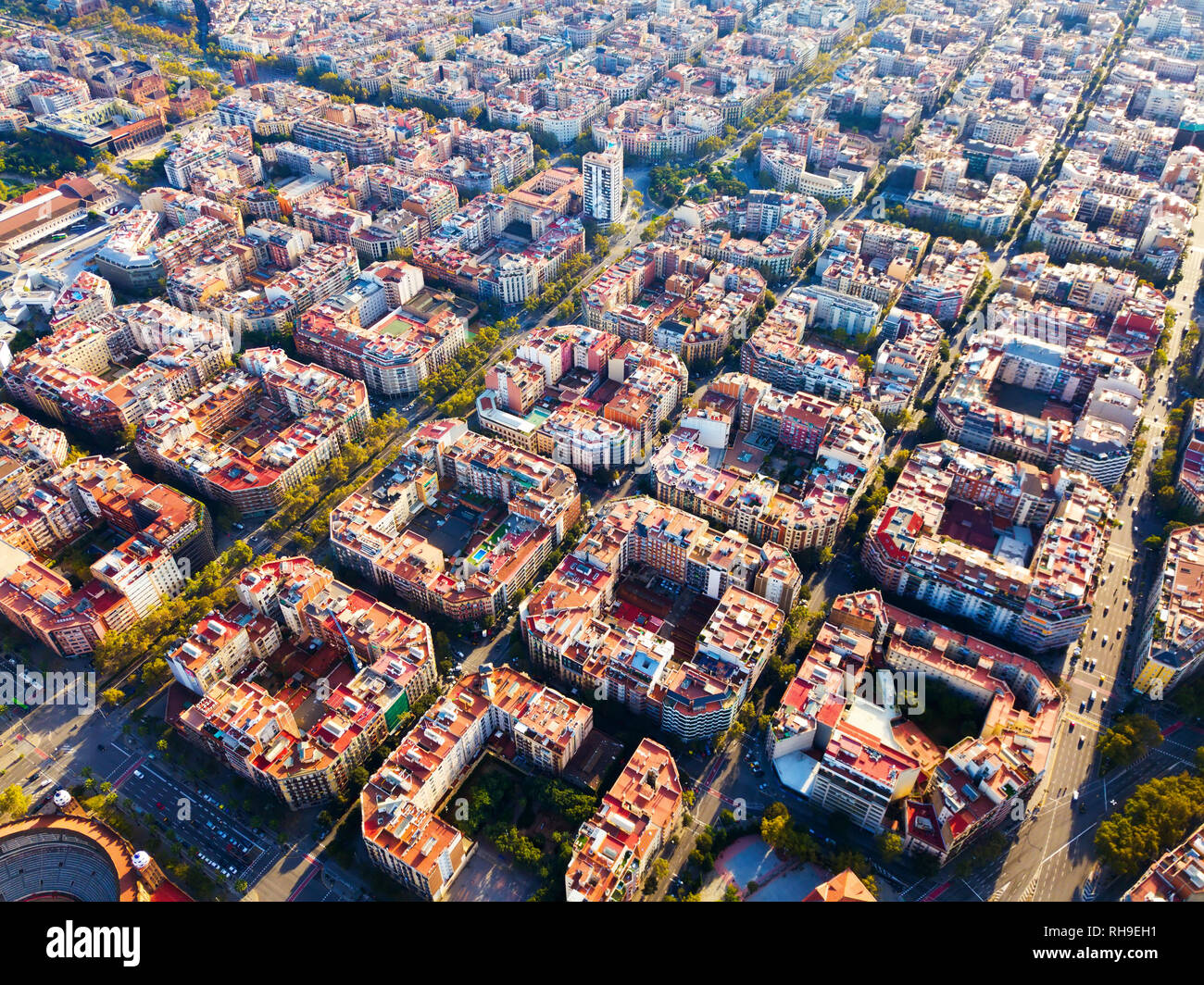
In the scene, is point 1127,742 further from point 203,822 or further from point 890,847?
point 203,822

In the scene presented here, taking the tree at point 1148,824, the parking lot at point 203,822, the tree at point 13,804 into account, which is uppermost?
the tree at point 1148,824

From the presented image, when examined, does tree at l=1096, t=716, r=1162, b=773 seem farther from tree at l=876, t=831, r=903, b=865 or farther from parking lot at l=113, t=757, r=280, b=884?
parking lot at l=113, t=757, r=280, b=884

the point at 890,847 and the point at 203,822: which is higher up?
the point at 890,847

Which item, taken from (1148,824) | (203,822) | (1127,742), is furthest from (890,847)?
(203,822)

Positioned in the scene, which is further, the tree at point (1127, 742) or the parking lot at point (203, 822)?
the tree at point (1127, 742)

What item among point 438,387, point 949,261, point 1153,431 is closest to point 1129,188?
point 949,261

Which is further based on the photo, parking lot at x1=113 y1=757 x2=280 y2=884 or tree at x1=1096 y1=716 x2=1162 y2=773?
tree at x1=1096 y1=716 x2=1162 y2=773

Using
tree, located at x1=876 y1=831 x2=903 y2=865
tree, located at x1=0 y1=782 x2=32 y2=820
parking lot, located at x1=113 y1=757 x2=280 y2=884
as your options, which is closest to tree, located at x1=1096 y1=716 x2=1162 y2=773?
tree, located at x1=876 y1=831 x2=903 y2=865

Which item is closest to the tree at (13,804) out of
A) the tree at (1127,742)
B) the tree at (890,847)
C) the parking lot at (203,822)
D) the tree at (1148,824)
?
the parking lot at (203,822)

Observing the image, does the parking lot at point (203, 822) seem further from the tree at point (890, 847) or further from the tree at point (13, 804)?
the tree at point (890, 847)
